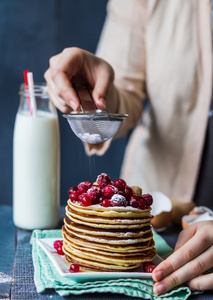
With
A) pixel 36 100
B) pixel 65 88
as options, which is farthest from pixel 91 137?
pixel 36 100

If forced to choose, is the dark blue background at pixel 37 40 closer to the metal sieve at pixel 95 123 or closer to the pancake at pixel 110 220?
the metal sieve at pixel 95 123

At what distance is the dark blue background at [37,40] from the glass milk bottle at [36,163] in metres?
1.63

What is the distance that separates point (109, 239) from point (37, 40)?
2414 millimetres

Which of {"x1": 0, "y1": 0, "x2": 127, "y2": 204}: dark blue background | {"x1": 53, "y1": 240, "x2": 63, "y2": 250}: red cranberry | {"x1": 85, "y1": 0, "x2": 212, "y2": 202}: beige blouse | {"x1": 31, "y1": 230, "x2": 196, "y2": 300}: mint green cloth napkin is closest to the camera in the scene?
{"x1": 31, "y1": 230, "x2": 196, "y2": 300}: mint green cloth napkin

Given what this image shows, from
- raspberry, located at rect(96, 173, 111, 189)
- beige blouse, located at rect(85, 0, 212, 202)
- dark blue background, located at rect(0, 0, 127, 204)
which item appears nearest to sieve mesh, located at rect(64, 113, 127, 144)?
raspberry, located at rect(96, 173, 111, 189)

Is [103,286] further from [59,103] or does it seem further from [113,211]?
[59,103]

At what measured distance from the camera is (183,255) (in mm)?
950

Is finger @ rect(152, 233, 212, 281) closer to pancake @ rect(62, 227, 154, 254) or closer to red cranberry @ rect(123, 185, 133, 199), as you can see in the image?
pancake @ rect(62, 227, 154, 254)

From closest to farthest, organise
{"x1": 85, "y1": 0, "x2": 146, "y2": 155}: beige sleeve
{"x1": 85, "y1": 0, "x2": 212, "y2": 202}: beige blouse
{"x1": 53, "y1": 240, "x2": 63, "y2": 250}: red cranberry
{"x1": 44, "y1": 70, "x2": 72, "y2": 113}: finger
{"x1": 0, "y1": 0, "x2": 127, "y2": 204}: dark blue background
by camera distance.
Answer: {"x1": 53, "y1": 240, "x2": 63, "y2": 250}: red cranberry, {"x1": 44, "y1": 70, "x2": 72, "y2": 113}: finger, {"x1": 85, "y1": 0, "x2": 212, "y2": 202}: beige blouse, {"x1": 85, "y1": 0, "x2": 146, "y2": 155}: beige sleeve, {"x1": 0, "y1": 0, "x2": 127, "y2": 204}: dark blue background

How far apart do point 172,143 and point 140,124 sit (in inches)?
12.2

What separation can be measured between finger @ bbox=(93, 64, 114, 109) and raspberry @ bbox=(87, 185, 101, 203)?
10.6 inches

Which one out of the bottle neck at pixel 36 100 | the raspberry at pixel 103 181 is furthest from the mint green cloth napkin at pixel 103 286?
the bottle neck at pixel 36 100

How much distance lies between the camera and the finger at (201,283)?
94 centimetres

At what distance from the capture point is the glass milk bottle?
1.40m
